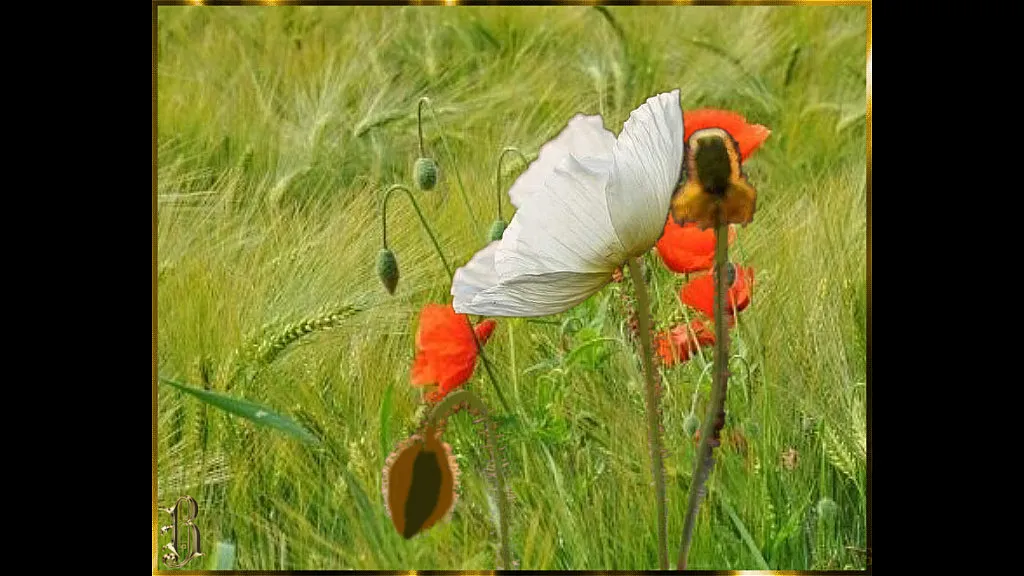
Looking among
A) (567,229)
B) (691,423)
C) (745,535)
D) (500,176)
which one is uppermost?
(500,176)

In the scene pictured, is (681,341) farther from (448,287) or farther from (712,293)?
(448,287)

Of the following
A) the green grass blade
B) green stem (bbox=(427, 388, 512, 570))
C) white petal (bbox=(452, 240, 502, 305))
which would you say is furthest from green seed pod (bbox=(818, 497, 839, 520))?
white petal (bbox=(452, 240, 502, 305))

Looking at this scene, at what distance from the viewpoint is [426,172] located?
1.60 m

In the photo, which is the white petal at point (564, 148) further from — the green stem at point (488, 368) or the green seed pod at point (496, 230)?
the green stem at point (488, 368)

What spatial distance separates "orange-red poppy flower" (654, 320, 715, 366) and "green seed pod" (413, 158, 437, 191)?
1.23 feet

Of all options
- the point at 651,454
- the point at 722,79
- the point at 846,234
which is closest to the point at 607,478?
the point at 651,454

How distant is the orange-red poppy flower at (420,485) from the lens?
121 centimetres

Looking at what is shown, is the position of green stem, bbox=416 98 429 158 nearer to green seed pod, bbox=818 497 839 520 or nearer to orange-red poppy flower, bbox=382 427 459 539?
orange-red poppy flower, bbox=382 427 459 539

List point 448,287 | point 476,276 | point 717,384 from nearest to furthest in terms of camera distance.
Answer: point 717,384 → point 476,276 → point 448,287

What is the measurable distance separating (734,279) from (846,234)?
185mm

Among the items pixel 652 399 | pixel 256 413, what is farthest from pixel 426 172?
pixel 652 399

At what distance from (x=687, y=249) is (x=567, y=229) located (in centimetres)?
31

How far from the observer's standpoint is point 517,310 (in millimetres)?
1300

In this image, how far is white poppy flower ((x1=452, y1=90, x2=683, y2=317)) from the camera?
4.03 ft
